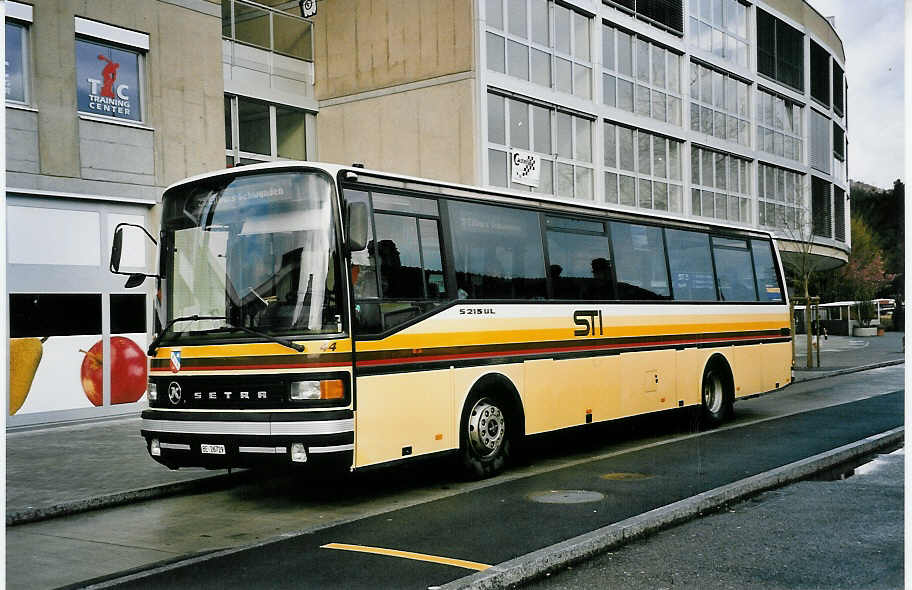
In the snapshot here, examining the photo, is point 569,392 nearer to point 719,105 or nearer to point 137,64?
point 137,64

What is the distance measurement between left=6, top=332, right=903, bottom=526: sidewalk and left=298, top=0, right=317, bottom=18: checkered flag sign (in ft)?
39.0

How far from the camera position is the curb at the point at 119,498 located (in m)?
8.92

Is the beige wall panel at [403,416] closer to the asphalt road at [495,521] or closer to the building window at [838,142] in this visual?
the asphalt road at [495,521]

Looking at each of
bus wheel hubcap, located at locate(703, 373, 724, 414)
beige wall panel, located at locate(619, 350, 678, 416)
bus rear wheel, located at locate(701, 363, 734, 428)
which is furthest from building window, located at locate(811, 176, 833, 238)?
beige wall panel, located at locate(619, 350, 678, 416)

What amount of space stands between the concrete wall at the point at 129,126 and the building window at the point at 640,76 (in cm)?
1358

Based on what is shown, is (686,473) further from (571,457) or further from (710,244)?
(710,244)

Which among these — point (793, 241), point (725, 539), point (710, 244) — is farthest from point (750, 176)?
point (725, 539)

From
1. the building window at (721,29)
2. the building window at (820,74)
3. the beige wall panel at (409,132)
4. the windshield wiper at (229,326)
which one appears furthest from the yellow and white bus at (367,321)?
the building window at (820,74)

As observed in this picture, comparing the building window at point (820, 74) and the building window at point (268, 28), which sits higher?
the building window at point (820, 74)

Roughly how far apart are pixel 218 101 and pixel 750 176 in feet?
80.4

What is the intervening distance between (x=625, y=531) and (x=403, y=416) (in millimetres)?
2790

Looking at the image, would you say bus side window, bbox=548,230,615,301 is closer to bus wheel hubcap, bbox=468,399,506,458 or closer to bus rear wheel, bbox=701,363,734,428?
bus wheel hubcap, bbox=468,399,506,458

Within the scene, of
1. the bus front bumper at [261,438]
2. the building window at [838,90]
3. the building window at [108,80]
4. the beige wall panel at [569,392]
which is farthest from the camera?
the building window at [838,90]

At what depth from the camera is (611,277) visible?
12.9m
